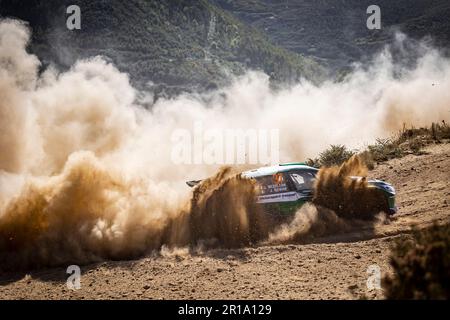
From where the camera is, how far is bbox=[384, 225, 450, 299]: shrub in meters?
5.02

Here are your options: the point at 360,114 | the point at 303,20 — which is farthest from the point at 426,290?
the point at 303,20

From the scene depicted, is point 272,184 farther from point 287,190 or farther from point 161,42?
point 161,42

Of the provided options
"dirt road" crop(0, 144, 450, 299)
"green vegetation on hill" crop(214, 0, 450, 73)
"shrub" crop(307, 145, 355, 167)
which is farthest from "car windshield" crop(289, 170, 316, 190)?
"green vegetation on hill" crop(214, 0, 450, 73)

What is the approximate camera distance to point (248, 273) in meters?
9.30

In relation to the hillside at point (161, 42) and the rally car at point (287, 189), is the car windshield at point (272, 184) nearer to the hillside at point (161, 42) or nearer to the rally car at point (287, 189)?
the rally car at point (287, 189)

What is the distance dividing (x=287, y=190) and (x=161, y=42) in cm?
6137

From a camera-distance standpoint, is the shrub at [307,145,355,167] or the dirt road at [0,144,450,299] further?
the shrub at [307,145,355,167]

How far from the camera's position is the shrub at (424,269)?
5.02m

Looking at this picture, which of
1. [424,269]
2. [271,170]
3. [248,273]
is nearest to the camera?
[424,269]

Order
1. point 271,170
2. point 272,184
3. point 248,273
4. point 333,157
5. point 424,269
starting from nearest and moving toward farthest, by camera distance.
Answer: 1. point 424,269
2. point 248,273
3. point 272,184
4. point 271,170
5. point 333,157

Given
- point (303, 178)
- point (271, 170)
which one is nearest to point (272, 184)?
point (271, 170)

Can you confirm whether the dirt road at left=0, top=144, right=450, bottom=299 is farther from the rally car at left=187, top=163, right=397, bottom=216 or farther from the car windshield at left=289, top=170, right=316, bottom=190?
the car windshield at left=289, top=170, right=316, bottom=190

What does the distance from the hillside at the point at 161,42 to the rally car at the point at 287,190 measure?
4915cm

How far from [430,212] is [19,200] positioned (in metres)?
10.6
